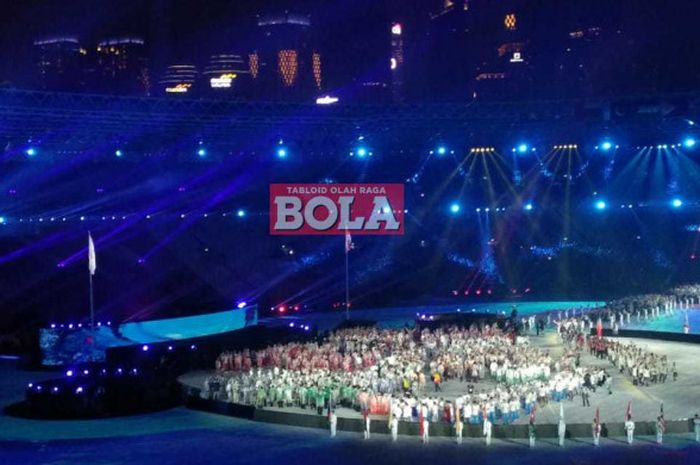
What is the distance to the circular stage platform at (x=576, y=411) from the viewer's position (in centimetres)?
2667

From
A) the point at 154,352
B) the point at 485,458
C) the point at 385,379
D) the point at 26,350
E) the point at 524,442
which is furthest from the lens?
the point at 26,350

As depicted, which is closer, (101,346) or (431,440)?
(431,440)

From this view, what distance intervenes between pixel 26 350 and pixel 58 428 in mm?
14073

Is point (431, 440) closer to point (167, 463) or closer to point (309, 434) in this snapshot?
point (309, 434)

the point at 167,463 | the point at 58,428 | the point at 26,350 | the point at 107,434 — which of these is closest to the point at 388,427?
the point at 167,463

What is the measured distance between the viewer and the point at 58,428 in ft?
97.4

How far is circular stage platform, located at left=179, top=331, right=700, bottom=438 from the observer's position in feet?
87.5

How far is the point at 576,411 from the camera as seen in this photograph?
29609mm

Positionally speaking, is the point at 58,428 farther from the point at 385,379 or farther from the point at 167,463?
the point at 385,379

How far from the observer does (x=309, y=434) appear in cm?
2786

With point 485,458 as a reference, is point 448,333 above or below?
above

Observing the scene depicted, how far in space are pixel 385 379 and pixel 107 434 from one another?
9.36 m

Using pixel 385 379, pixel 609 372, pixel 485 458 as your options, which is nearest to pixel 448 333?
pixel 609 372

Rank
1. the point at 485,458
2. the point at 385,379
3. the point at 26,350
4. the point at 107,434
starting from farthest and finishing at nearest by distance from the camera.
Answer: the point at 26,350, the point at 385,379, the point at 107,434, the point at 485,458
